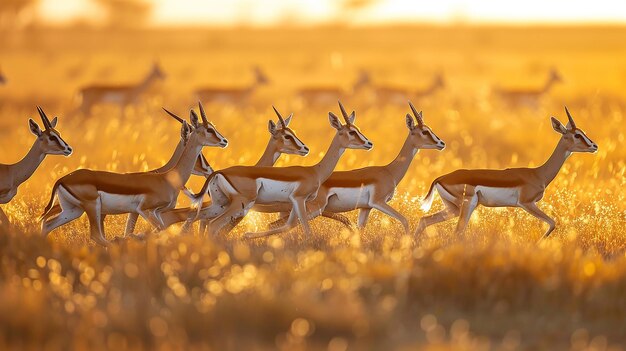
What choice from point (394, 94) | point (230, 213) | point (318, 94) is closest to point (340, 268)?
point (230, 213)

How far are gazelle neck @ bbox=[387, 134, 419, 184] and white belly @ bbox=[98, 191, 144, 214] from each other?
7.22ft

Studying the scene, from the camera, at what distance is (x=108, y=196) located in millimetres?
8289

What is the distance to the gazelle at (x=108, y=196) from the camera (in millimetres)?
8258

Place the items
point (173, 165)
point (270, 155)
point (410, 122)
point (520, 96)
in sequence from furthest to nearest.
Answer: point (520, 96), point (410, 122), point (270, 155), point (173, 165)

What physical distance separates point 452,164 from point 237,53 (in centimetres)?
2869

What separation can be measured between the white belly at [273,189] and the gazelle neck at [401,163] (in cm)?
106

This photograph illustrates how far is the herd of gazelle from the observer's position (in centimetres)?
837

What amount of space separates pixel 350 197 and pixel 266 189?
2.39 feet

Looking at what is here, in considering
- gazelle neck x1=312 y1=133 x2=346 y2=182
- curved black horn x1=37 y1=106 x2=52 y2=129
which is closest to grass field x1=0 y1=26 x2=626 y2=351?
gazelle neck x1=312 y1=133 x2=346 y2=182

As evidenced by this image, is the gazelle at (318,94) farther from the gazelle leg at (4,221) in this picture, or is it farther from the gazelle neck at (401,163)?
the gazelle leg at (4,221)

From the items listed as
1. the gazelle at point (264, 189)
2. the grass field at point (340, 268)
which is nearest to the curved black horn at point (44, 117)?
the grass field at point (340, 268)

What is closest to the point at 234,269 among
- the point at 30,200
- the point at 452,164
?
the point at 30,200

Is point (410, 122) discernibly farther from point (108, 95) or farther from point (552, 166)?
point (108, 95)

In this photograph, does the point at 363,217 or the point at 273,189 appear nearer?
the point at 273,189
